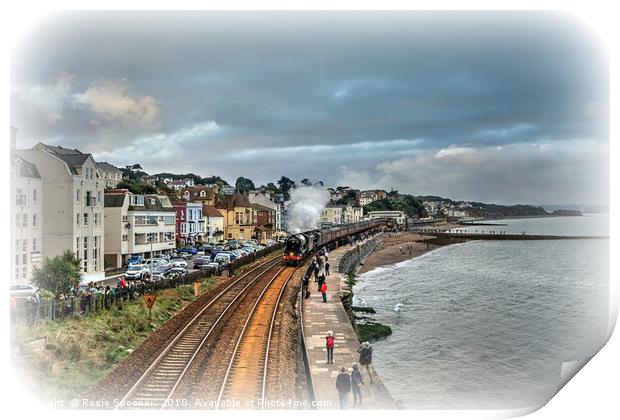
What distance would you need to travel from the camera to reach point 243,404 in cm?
700

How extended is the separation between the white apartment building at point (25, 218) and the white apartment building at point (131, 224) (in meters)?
1.60

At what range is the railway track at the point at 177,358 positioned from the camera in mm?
7070

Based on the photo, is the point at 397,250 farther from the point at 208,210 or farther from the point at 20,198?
the point at 20,198

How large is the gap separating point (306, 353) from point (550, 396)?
12.6ft

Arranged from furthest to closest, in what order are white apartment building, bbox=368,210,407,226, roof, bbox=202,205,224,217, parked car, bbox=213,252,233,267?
white apartment building, bbox=368,210,407,226 < parked car, bbox=213,252,233,267 < roof, bbox=202,205,224,217

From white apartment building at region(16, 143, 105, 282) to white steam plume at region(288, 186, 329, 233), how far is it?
24511 millimetres

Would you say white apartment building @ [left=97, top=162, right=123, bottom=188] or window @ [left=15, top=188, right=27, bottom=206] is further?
white apartment building @ [left=97, top=162, right=123, bottom=188]

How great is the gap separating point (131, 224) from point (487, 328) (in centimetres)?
1219

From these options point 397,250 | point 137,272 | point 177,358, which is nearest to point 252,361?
point 177,358

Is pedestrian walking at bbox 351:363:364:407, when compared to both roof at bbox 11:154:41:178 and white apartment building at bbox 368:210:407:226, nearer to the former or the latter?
roof at bbox 11:154:41:178

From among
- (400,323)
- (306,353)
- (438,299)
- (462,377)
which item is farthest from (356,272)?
(306,353)

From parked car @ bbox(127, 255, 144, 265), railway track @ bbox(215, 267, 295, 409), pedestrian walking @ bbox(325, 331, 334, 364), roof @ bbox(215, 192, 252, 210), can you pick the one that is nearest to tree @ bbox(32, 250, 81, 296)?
parked car @ bbox(127, 255, 144, 265)

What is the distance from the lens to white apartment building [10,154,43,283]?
313 inches

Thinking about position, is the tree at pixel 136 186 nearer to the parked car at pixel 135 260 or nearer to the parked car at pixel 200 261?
the parked car at pixel 135 260
